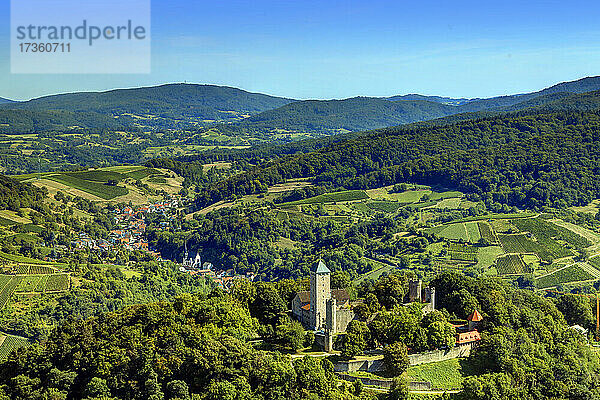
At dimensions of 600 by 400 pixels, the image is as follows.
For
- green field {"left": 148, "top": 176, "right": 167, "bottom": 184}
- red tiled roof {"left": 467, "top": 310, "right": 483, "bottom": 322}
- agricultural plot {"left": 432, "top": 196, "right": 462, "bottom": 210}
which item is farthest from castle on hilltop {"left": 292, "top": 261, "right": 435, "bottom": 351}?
green field {"left": 148, "top": 176, "right": 167, "bottom": 184}

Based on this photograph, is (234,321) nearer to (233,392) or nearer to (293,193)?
(233,392)

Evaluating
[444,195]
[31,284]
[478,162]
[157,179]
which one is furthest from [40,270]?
[478,162]

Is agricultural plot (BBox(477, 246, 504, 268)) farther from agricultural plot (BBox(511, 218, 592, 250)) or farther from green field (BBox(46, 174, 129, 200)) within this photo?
green field (BBox(46, 174, 129, 200))

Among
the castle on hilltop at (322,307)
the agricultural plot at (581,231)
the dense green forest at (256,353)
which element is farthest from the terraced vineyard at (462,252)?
the castle on hilltop at (322,307)

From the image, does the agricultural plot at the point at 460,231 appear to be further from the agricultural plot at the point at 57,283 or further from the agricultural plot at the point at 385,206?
the agricultural plot at the point at 57,283

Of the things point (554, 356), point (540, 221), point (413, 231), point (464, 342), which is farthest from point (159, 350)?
point (540, 221)

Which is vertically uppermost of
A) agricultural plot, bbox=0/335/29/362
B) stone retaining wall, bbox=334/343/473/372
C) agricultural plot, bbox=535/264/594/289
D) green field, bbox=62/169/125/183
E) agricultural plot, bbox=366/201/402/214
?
green field, bbox=62/169/125/183
